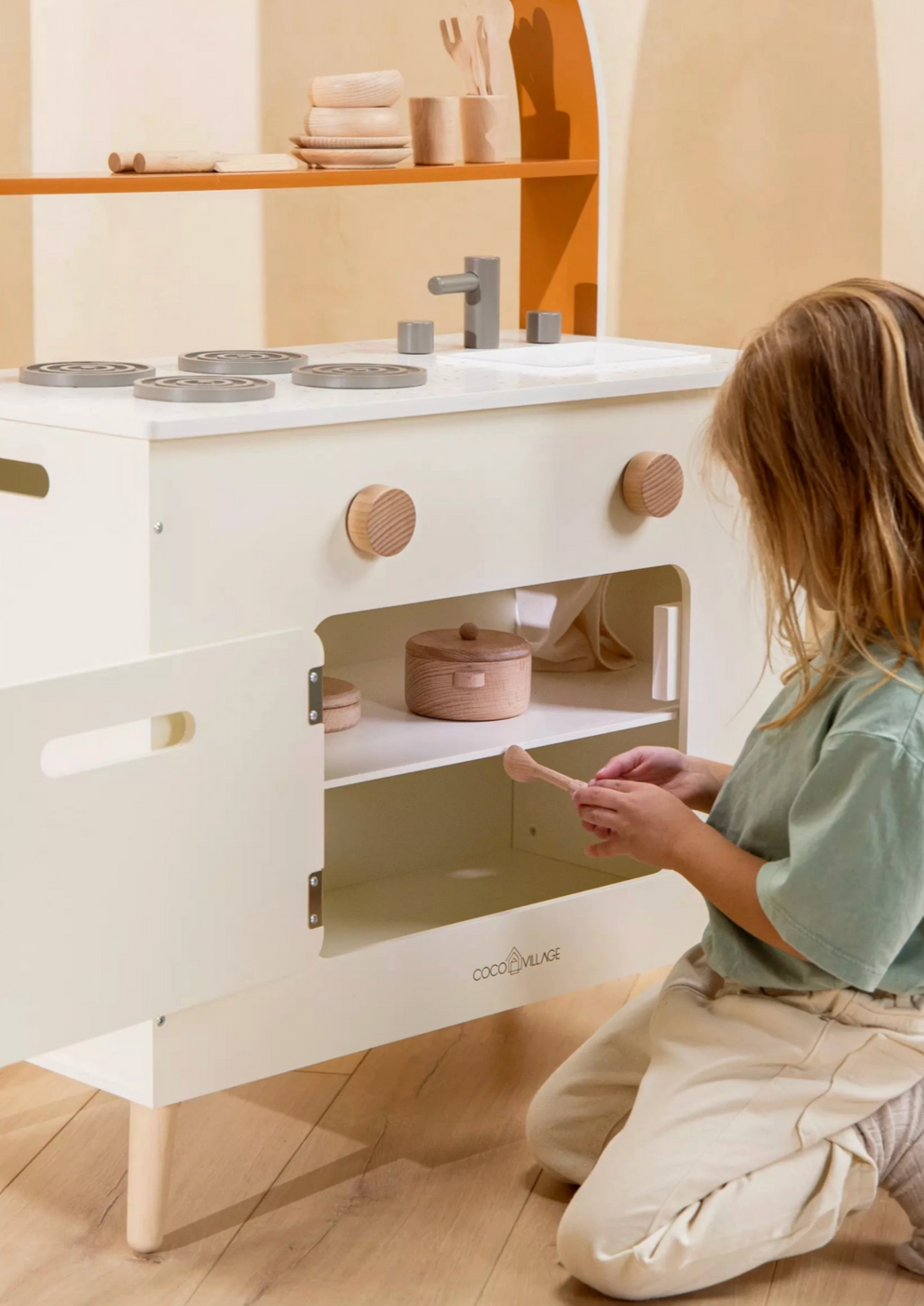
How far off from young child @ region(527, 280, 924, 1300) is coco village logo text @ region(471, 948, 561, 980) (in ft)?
0.53

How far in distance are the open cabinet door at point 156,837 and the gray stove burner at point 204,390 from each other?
7.8 inches

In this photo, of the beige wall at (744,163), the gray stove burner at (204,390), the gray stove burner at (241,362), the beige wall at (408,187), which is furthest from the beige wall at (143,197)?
the gray stove burner at (204,390)

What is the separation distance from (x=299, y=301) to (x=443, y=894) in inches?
61.2

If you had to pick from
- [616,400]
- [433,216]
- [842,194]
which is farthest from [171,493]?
[433,216]

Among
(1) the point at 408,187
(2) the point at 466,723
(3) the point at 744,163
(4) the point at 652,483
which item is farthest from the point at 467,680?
(1) the point at 408,187

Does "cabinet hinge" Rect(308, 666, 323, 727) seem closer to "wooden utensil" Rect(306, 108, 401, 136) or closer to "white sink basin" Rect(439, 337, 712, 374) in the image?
"white sink basin" Rect(439, 337, 712, 374)

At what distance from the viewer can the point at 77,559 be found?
4.13 feet

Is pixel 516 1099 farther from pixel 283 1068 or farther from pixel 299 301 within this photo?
pixel 299 301

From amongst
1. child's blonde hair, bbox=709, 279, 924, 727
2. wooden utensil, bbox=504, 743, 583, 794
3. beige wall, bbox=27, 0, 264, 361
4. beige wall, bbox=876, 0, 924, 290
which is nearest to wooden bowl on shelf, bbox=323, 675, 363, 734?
wooden utensil, bbox=504, 743, 583, 794

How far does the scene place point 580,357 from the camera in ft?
5.46

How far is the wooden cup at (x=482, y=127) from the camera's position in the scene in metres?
1.74

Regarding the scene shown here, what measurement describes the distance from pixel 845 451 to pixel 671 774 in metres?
0.38

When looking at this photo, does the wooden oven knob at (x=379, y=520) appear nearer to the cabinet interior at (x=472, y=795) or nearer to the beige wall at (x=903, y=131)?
the cabinet interior at (x=472, y=795)

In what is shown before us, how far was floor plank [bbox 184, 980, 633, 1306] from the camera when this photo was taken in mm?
1320
